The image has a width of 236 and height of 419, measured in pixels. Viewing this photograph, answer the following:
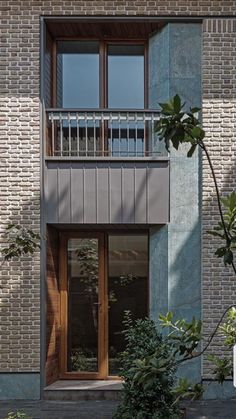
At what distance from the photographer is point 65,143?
30.2ft

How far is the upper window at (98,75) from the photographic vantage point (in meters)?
9.54

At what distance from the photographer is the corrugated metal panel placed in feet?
28.7

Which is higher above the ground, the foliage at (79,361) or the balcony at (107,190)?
the balcony at (107,190)

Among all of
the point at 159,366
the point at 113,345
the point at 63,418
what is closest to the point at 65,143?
the point at 113,345

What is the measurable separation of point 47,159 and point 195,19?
3.24 m

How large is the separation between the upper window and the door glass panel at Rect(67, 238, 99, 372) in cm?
244

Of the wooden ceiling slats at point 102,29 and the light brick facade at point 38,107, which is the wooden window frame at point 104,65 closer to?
the wooden ceiling slats at point 102,29

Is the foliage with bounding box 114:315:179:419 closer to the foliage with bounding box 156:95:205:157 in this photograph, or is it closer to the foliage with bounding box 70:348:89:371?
the foliage with bounding box 70:348:89:371

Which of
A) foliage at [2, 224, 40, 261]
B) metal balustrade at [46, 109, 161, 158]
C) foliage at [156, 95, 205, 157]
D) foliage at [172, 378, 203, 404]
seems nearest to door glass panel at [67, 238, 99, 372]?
metal balustrade at [46, 109, 161, 158]

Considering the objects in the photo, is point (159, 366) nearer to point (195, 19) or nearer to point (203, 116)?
point (203, 116)

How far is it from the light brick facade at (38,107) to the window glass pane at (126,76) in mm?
915

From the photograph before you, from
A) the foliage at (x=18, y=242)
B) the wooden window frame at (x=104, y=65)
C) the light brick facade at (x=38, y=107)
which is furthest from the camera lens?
the wooden window frame at (x=104, y=65)

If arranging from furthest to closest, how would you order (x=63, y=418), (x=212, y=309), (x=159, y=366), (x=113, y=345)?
(x=113, y=345) < (x=212, y=309) < (x=63, y=418) < (x=159, y=366)

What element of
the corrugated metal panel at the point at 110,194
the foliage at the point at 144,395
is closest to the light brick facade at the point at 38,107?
the corrugated metal panel at the point at 110,194
